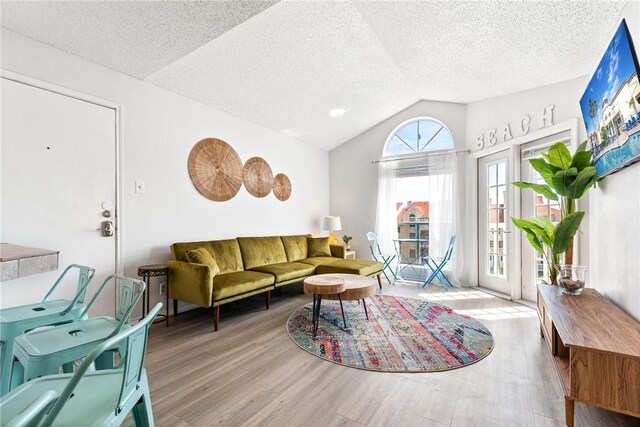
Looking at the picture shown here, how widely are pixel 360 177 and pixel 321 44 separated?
292 cm

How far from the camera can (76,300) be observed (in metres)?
1.72

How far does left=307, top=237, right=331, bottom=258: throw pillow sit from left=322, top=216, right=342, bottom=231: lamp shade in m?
0.46

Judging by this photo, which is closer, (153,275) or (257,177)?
(153,275)

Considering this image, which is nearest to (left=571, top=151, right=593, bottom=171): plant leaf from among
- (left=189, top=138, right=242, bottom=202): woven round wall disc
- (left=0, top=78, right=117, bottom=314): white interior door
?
(left=189, top=138, right=242, bottom=202): woven round wall disc

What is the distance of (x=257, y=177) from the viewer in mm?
4520

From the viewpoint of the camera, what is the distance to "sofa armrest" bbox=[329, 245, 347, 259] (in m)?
4.93

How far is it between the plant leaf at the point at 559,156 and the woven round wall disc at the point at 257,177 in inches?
139

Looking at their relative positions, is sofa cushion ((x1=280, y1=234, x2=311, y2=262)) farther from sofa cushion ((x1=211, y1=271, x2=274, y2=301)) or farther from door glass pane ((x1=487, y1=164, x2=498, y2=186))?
door glass pane ((x1=487, y1=164, x2=498, y2=186))

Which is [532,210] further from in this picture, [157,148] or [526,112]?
Answer: [157,148]

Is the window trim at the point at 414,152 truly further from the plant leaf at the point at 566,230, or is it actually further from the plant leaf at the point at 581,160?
the plant leaf at the point at 566,230

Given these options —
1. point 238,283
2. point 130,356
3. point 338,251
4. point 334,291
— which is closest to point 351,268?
point 338,251

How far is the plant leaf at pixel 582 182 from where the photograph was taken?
2377 mm

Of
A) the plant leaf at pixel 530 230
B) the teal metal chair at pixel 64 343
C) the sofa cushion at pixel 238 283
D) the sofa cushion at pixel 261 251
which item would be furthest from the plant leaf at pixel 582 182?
the sofa cushion at pixel 261 251

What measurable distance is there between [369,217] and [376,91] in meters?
2.27
